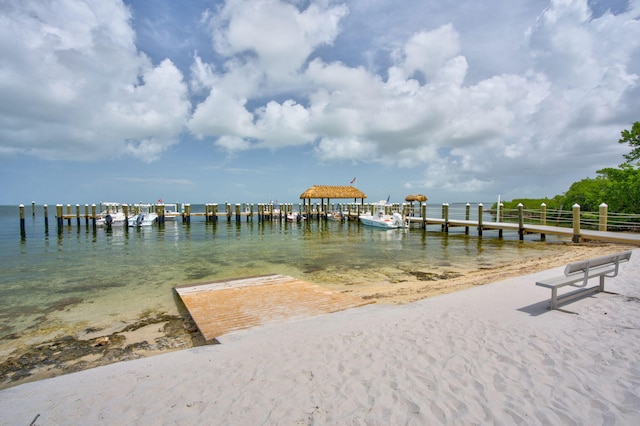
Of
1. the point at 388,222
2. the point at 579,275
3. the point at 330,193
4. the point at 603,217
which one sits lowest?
the point at 388,222

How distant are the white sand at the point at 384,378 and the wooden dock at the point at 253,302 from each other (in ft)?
2.63

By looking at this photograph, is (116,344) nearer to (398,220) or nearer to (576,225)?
(576,225)

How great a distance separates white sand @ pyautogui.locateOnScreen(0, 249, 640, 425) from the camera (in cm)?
298

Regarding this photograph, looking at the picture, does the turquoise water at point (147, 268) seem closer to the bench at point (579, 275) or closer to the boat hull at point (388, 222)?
the bench at point (579, 275)

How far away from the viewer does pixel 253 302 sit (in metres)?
7.36

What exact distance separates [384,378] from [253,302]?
4399mm

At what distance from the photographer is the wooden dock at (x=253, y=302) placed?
20.1 feet

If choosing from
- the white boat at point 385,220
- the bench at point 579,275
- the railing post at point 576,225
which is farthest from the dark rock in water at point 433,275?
the white boat at point 385,220

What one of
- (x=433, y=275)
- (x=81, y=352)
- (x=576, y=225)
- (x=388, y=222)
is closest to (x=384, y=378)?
(x=81, y=352)

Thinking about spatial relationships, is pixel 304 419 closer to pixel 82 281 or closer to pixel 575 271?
pixel 575 271

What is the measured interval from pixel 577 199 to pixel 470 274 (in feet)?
80.6

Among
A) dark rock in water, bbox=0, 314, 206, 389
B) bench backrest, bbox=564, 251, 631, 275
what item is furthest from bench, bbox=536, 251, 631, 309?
dark rock in water, bbox=0, 314, 206, 389

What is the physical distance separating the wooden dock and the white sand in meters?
0.80

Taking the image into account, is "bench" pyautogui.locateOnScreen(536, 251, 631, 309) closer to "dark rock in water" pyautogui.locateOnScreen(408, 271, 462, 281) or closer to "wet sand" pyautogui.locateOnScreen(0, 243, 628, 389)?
"wet sand" pyautogui.locateOnScreen(0, 243, 628, 389)
